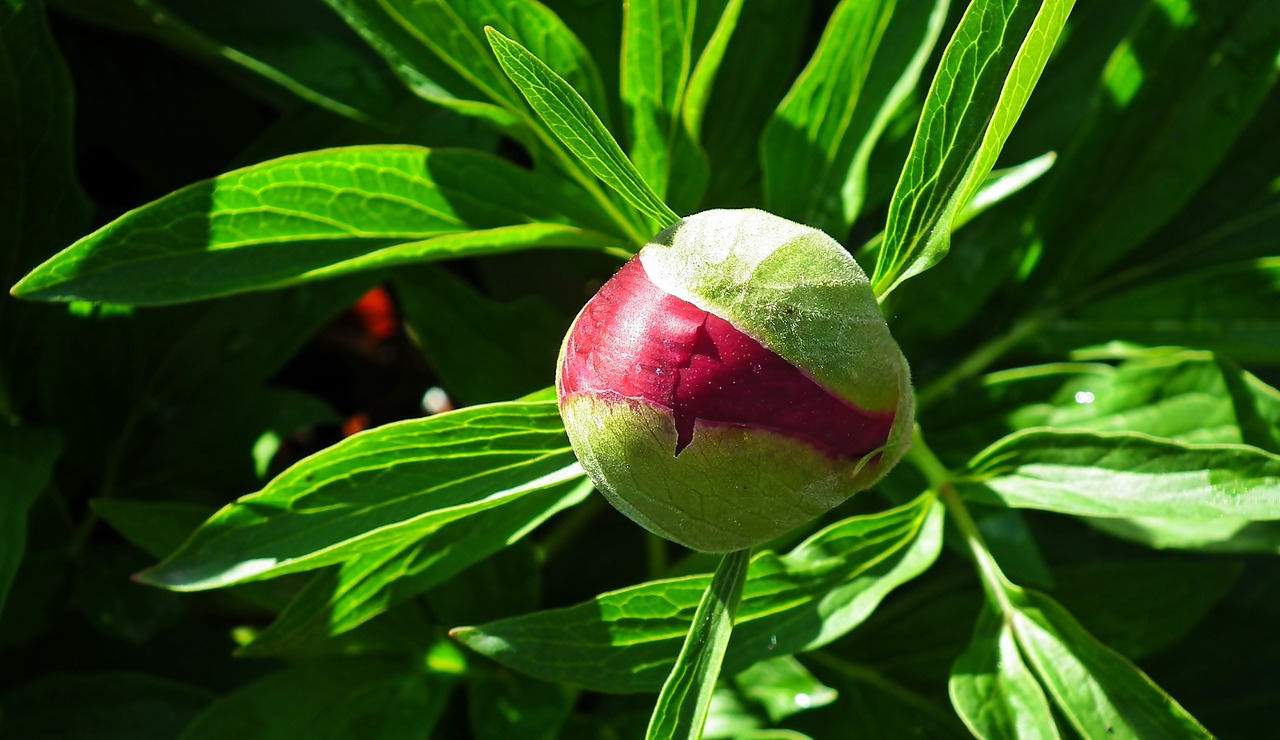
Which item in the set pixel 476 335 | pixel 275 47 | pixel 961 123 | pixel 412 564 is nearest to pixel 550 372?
pixel 476 335

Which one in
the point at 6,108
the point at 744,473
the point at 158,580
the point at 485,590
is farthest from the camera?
the point at 485,590

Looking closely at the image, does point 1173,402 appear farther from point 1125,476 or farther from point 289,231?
point 289,231

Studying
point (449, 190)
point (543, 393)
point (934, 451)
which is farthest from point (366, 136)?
point (934, 451)

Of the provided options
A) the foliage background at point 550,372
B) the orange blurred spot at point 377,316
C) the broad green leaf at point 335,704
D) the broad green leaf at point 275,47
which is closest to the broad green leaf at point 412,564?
the foliage background at point 550,372

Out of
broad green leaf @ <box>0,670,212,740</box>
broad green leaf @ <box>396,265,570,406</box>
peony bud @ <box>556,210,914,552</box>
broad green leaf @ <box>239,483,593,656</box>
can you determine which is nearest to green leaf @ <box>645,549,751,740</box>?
peony bud @ <box>556,210,914,552</box>

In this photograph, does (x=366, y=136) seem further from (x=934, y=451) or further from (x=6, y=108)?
(x=934, y=451)

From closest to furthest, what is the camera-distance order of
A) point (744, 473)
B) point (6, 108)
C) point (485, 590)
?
1. point (744, 473)
2. point (6, 108)
3. point (485, 590)

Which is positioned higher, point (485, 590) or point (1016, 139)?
point (1016, 139)
